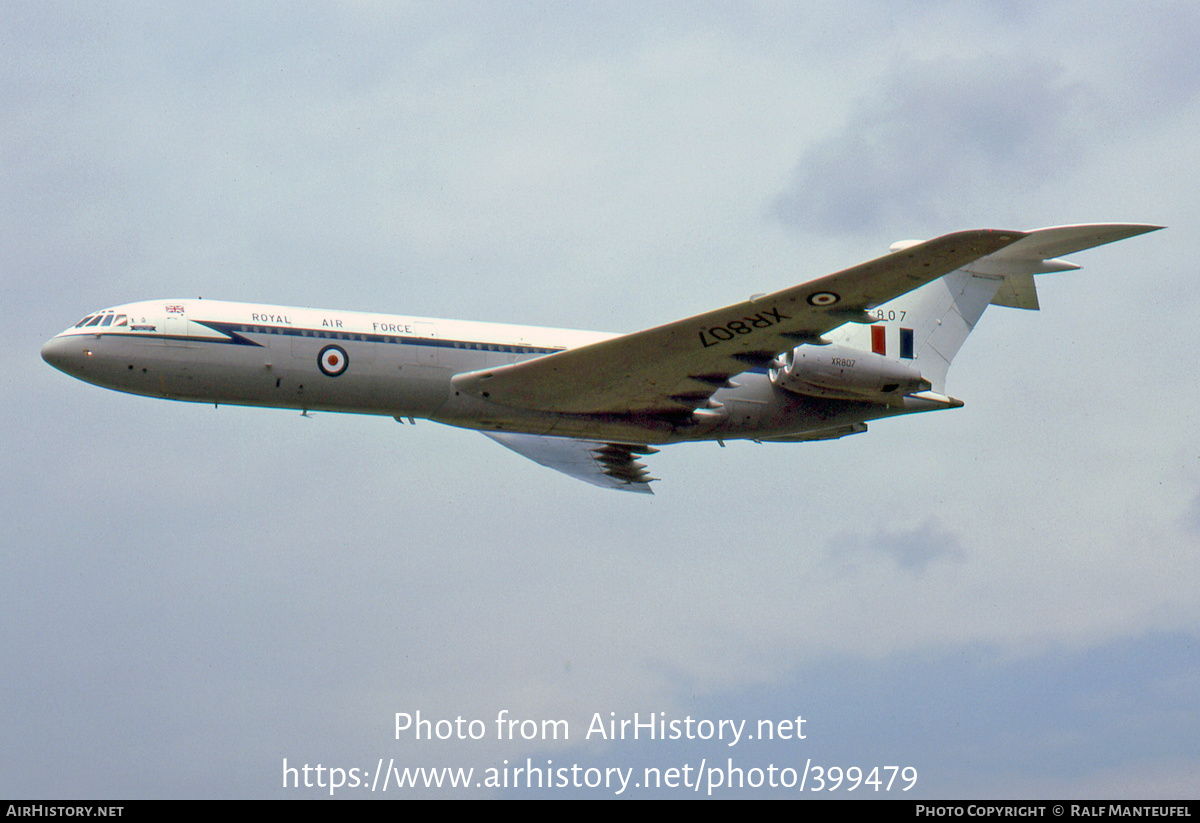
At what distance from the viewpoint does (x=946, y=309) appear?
32281mm

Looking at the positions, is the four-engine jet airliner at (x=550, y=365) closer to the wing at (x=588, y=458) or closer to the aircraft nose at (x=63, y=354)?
the aircraft nose at (x=63, y=354)

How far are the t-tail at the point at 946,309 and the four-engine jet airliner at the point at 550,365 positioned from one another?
2.05 ft

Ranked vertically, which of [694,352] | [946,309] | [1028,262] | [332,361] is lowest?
[332,361]

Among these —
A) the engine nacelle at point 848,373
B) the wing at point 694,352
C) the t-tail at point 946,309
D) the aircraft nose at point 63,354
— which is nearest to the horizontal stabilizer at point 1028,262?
the t-tail at point 946,309

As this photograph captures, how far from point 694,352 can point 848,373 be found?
410 centimetres

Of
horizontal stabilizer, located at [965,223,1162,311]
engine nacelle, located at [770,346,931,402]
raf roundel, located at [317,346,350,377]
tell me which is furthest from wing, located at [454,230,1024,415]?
horizontal stabilizer, located at [965,223,1162,311]

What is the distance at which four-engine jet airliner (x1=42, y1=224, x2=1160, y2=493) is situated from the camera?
1057 inches

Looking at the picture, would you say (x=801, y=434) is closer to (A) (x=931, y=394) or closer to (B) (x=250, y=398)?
(A) (x=931, y=394)

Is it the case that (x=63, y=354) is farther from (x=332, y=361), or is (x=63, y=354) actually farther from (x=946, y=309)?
(x=946, y=309)

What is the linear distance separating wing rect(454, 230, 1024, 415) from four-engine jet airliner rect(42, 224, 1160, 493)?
0.14 feet

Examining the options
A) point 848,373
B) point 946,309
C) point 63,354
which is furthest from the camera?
point 946,309

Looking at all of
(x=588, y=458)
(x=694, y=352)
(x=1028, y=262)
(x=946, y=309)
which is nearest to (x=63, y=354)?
(x=694, y=352)

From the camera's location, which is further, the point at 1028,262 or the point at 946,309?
the point at 946,309

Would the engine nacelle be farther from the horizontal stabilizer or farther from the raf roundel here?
the raf roundel
